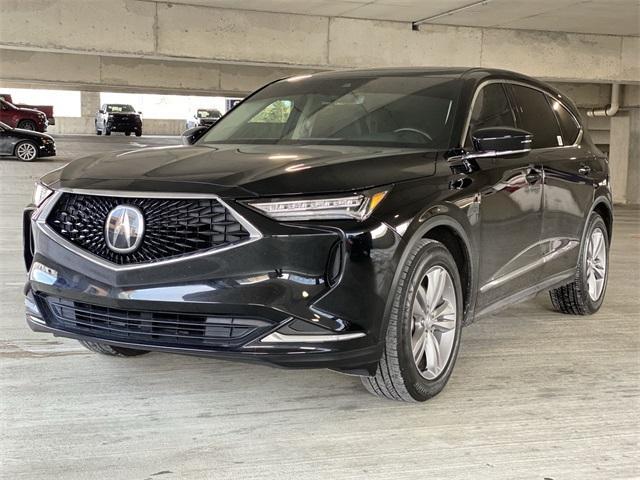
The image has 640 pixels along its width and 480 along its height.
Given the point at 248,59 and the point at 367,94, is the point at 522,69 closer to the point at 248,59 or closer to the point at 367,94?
the point at 248,59

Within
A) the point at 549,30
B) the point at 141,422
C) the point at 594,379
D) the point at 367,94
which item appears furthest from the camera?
the point at 549,30

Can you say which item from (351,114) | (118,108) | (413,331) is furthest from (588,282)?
(118,108)

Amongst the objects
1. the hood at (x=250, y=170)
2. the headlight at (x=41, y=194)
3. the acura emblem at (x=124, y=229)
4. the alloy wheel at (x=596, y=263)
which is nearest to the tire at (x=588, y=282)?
the alloy wheel at (x=596, y=263)

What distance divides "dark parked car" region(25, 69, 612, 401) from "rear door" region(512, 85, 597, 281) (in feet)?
1.01

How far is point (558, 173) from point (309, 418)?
99.4 inches

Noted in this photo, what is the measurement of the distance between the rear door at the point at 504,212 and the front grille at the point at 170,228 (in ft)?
5.15

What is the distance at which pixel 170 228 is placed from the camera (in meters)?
3.61

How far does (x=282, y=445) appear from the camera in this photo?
358 centimetres

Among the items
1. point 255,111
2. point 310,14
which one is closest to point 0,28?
point 310,14

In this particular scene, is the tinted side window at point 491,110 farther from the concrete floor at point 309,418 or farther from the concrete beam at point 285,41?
the concrete beam at point 285,41

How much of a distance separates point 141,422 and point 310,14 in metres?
12.1

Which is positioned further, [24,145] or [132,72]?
[24,145]

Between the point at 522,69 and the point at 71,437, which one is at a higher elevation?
the point at 522,69

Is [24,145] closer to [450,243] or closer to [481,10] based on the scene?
[481,10]
